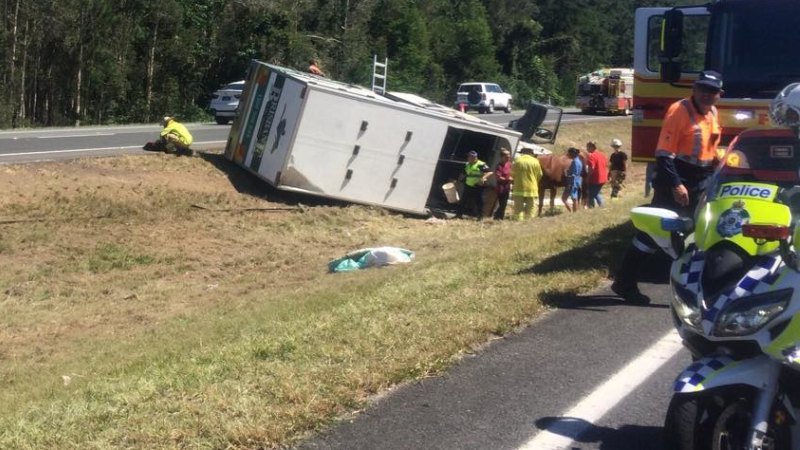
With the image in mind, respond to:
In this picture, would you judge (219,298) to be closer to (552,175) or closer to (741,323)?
(552,175)

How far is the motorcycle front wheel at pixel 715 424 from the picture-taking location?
4.38 meters

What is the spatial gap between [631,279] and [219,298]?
29.0 feet

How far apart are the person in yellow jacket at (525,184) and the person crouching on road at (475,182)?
1.24m

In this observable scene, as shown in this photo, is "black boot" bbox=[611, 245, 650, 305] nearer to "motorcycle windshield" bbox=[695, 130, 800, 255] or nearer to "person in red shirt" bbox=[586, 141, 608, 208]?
"motorcycle windshield" bbox=[695, 130, 800, 255]

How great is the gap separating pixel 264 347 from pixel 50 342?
A: 7936 mm

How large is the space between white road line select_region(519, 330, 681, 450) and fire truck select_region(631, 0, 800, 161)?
3538 millimetres

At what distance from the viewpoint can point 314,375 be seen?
598cm

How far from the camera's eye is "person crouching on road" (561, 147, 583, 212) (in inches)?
878

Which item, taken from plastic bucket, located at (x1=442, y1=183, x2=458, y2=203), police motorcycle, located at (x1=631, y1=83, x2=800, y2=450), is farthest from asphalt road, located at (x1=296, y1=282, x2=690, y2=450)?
plastic bucket, located at (x1=442, y1=183, x2=458, y2=203)

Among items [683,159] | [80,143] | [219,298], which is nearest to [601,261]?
[683,159]

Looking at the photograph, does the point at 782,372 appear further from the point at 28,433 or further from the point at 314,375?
the point at 28,433

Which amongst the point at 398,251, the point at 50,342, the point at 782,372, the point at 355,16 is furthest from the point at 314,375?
the point at 355,16

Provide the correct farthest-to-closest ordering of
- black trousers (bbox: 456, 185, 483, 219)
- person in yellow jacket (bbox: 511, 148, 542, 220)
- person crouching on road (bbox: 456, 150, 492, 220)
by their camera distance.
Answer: black trousers (bbox: 456, 185, 483, 219) → person crouching on road (bbox: 456, 150, 492, 220) → person in yellow jacket (bbox: 511, 148, 542, 220)

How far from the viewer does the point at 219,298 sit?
15961 mm
